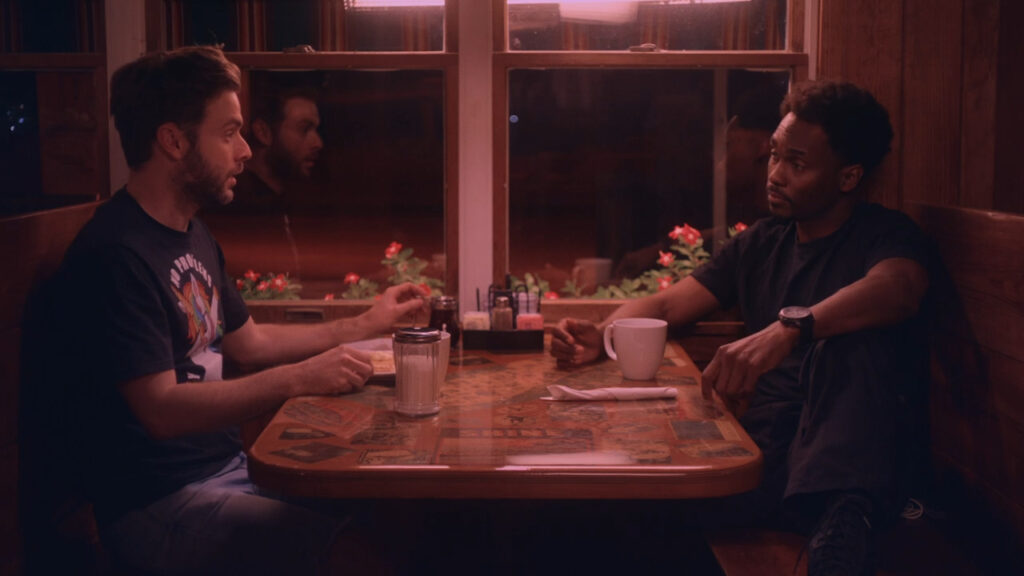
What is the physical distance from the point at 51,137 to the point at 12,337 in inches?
50.6

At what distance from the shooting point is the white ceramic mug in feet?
6.48

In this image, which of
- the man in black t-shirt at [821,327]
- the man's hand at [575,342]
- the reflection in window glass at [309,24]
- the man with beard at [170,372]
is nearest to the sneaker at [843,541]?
the man in black t-shirt at [821,327]

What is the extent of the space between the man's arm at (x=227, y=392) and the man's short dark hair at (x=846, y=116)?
1279mm

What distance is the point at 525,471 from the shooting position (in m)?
1.40

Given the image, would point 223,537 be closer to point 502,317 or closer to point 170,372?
point 170,372

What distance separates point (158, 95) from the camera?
1.97m

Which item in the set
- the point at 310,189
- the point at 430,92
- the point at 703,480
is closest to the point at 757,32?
the point at 430,92

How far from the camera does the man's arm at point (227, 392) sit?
1714 mm

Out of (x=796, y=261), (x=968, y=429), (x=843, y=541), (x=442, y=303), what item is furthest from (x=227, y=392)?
(x=968, y=429)

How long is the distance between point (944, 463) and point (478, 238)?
138cm

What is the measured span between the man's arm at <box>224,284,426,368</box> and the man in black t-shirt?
46 centimetres

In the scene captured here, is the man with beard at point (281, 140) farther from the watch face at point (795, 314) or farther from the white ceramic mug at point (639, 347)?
the watch face at point (795, 314)

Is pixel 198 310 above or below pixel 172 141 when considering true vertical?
below

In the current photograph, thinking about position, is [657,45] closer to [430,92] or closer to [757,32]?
[757,32]
